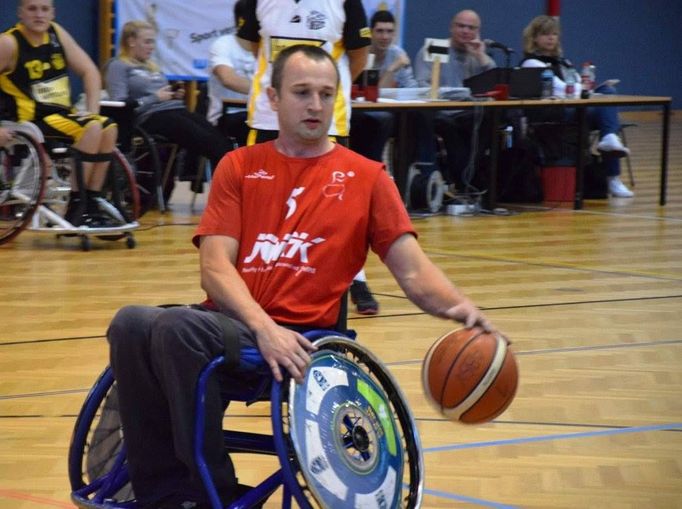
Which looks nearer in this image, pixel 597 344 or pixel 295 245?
pixel 295 245

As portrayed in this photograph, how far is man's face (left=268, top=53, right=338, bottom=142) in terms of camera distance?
2.80m

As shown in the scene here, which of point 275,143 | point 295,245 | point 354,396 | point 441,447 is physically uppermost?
point 275,143

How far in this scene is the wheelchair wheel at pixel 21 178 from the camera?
643cm

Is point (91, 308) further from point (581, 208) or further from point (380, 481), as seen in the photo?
point (581, 208)

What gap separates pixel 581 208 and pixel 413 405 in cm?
526

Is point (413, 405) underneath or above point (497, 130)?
underneath

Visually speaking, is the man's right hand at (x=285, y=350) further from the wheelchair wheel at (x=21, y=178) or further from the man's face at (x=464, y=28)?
the man's face at (x=464, y=28)

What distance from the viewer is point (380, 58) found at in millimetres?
9281

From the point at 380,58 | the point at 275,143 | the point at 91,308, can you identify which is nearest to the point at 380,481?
the point at 275,143

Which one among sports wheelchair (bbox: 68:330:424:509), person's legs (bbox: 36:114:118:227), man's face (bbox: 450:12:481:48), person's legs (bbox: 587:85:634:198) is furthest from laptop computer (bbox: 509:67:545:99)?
sports wheelchair (bbox: 68:330:424:509)

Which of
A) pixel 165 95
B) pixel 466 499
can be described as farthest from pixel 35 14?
pixel 466 499

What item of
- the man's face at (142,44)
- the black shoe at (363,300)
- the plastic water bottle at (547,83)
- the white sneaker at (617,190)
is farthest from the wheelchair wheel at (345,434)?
the white sneaker at (617,190)

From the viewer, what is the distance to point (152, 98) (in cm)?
821

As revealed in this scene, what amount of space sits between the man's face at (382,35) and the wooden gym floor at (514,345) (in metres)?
1.61
